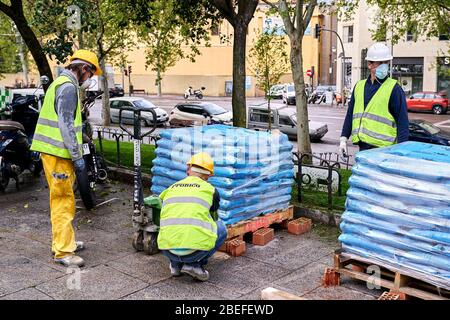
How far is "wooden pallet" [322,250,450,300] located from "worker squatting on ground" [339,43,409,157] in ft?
4.95

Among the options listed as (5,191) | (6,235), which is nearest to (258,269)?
(6,235)

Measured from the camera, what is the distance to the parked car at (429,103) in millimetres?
35875

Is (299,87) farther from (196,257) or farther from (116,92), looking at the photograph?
(116,92)

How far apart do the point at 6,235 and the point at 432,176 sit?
5.05 meters

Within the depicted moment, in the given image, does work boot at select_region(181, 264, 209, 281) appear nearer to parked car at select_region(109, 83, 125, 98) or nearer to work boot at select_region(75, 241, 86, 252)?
work boot at select_region(75, 241, 86, 252)

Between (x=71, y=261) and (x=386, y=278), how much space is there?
312 cm

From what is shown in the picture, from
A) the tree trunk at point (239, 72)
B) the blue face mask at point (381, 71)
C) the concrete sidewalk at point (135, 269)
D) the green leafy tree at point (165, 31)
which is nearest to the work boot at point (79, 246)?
the concrete sidewalk at point (135, 269)

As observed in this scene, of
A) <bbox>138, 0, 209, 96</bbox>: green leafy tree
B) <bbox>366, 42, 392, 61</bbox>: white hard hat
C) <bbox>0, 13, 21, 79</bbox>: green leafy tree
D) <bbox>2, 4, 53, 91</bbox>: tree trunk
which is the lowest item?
<bbox>366, 42, 392, 61</bbox>: white hard hat

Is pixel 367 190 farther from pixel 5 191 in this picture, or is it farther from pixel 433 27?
pixel 433 27

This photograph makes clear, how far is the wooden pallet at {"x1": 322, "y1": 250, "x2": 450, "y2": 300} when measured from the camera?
4855 millimetres

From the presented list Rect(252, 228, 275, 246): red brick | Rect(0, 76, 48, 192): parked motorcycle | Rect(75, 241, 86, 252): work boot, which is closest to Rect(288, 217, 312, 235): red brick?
Rect(252, 228, 275, 246): red brick

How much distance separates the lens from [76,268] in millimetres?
5930

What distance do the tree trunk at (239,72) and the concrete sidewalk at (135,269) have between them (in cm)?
350

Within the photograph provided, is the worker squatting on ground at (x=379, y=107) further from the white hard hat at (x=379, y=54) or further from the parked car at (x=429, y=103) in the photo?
the parked car at (x=429, y=103)
